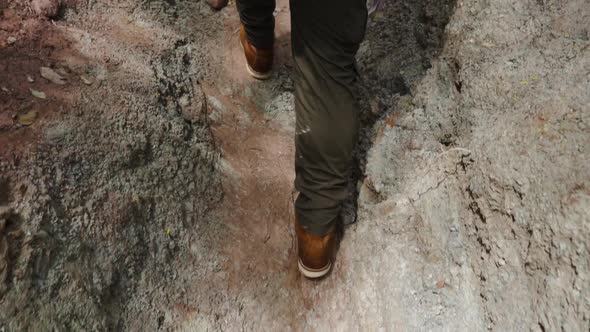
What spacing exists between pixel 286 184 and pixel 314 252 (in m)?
0.46

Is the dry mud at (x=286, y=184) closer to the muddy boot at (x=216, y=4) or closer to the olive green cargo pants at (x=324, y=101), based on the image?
the olive green cargo pants at (x=324, y=101)

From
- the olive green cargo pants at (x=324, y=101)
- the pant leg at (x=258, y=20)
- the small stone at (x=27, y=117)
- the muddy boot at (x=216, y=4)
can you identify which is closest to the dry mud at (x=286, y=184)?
the small stone at (x=27, y=117)

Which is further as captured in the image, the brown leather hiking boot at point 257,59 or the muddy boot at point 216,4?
the muddy boot at point 216,4

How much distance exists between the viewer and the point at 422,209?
59.9 inches

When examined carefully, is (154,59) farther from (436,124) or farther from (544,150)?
(544,150)

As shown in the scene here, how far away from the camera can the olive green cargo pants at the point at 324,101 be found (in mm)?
1285

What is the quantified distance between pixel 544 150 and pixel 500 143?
5.6 inches

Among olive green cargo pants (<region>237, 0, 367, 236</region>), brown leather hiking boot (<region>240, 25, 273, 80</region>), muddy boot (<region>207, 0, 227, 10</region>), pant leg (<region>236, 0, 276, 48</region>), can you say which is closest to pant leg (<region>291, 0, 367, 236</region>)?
olive green cargo pants (<region>237, 0, 367, 236</region>)

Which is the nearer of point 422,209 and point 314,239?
point 422,209

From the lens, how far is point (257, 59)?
235 centimetres

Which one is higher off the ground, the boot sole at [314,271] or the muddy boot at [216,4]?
the muddy boot at [216,4]

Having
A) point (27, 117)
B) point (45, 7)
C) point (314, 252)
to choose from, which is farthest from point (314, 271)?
point (45, 7)

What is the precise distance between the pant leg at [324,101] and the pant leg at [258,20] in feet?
2.57

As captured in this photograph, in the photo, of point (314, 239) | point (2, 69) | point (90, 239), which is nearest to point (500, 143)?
point (314, 239)
